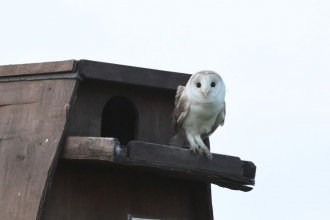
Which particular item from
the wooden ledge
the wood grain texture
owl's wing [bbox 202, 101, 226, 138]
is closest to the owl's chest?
owl's wing [bbox 202, 101, 226, 138]

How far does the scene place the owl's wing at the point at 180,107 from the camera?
5.53 m

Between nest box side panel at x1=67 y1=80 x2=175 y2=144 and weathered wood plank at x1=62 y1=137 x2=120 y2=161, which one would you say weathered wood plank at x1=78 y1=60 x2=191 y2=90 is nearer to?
nest box side panel at x1=67 y1=80 x2=175 y2=144

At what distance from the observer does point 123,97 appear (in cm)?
579

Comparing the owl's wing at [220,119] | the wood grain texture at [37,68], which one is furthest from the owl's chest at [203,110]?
the wood grain texture at [37,68]

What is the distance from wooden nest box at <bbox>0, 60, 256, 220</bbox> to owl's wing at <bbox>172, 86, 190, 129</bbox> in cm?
13

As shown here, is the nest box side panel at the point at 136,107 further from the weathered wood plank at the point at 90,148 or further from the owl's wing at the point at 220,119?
the owl's wing at the point at 220,119

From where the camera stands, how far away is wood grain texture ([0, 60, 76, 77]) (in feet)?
17.7

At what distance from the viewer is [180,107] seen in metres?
5.57

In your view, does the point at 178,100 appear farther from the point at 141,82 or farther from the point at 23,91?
the point at 23,91

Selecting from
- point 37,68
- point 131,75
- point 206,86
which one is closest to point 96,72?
point 131,75

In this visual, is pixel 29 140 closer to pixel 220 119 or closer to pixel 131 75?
pixel 131 75

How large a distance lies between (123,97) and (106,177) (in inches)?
20.6

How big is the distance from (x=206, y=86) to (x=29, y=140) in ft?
3.47

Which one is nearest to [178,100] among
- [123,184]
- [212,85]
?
[212,85]
